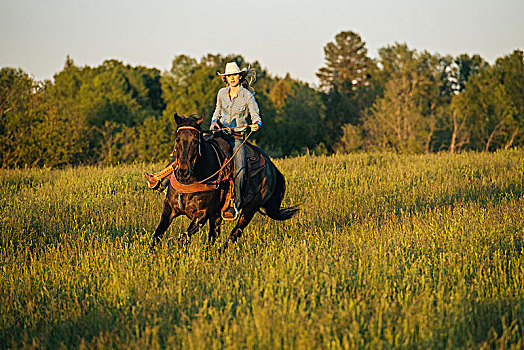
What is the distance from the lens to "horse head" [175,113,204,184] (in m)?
6.26

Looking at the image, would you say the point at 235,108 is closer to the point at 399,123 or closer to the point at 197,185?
the point at 197,185

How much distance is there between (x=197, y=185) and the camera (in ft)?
21.9

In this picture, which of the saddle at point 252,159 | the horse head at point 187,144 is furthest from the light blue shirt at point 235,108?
the horse head at point 187,144

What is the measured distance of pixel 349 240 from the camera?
7254mm

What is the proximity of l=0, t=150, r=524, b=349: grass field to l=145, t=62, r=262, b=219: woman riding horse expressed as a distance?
905 millimetres

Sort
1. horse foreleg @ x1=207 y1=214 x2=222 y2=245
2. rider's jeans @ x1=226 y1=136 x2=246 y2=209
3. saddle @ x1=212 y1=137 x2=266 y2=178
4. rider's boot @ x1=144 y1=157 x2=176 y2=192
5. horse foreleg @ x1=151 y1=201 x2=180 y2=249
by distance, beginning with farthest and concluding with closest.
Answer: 1. saddle @ x1=212 y1=137 x2=266 y2=178
2. horse foreleg @ x1=207 y1=214 x2=222 y2=245
3. rider's jeans @ x1=226 y1=136 x2=246 y2=209
4. rider's boot @ x1=144 y1=157 x2=176 y2=192
5. horse foreleg @ x1=151 y1=201 x2=180 y2=249

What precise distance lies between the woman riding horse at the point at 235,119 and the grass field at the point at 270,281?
0.90 meters

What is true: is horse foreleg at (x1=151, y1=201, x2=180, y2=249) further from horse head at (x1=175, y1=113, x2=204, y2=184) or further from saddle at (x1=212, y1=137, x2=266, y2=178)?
saddle at (x1=212, y1=137, x2=266, y2=178)

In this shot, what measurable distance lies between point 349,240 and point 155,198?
212 inches

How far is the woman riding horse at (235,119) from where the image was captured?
289 inches

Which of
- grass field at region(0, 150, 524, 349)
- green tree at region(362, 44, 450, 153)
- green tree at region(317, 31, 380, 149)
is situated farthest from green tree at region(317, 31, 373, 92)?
grass field at region(0, 150, 524, 349)

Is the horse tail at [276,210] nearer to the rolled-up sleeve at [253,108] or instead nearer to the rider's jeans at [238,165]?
the rider's jeans at [238,165]

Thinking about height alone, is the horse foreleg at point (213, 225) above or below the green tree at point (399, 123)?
below

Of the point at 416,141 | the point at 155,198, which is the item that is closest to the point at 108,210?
the point at 155,198
